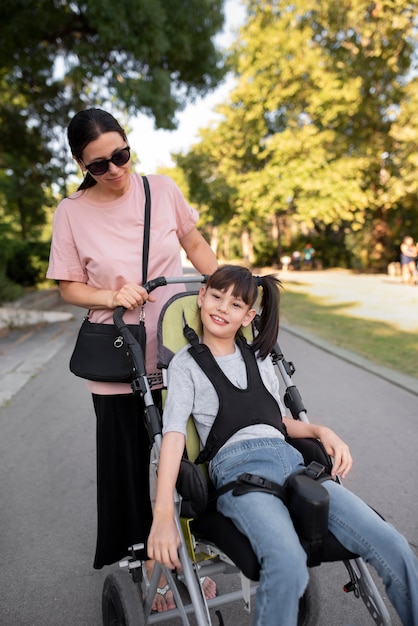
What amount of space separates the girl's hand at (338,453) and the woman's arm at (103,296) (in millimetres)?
878

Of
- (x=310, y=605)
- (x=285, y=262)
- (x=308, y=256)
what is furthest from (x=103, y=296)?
(x=308, y=256)

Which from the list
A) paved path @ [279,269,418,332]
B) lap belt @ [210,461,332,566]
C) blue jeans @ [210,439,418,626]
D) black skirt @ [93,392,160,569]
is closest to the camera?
blue jeans @ [210,439,418,626]

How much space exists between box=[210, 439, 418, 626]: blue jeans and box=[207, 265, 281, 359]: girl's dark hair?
0.54 metres

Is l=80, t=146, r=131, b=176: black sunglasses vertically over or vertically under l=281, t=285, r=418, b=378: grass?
over

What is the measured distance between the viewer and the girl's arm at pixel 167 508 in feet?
6.39

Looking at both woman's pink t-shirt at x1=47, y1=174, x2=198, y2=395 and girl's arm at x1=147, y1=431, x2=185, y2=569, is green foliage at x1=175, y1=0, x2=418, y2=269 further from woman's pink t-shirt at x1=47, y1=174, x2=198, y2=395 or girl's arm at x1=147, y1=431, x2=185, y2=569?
girl's arm at x1=147, y1=431, x2=185, y2=569

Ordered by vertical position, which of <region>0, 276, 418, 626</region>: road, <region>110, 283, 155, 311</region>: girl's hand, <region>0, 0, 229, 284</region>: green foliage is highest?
<region>0, 0, 229, 284</region>: green foliage

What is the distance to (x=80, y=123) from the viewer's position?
2.32 m

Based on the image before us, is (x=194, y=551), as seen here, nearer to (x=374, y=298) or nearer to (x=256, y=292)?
(x=256, y=292)

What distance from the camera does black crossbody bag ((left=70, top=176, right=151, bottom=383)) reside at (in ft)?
8.13

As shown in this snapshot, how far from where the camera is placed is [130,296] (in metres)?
2.31

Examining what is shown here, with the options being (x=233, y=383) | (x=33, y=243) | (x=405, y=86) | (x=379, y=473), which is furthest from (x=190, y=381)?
(x=405, y=86)

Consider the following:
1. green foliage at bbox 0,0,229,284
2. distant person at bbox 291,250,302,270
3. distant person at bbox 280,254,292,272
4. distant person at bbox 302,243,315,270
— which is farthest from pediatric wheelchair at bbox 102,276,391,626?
distant person at bbox 302,243,315,270

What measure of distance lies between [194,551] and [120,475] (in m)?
0.68
